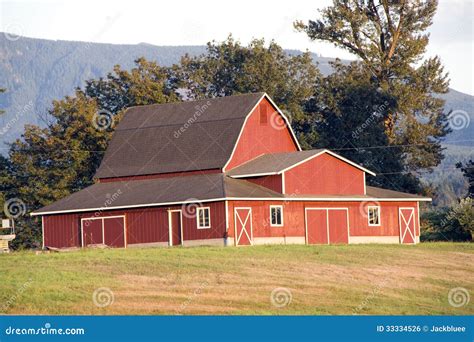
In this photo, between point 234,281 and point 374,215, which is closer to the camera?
point 234,281

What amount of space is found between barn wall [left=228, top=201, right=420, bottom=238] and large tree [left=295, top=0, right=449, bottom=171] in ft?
66.3

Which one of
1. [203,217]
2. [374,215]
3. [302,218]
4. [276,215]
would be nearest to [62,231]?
[203,217]

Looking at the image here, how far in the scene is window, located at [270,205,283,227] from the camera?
5841 centimetres

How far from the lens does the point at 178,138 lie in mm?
64750

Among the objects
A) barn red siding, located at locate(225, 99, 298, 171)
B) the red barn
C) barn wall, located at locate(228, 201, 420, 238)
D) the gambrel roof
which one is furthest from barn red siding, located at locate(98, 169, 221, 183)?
barn wall, located at locate(228, 201, 420, 238)

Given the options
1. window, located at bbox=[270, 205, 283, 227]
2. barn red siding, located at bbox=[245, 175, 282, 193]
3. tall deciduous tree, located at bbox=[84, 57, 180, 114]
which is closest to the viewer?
window, located at bbox=[270, 205, 283, 227]

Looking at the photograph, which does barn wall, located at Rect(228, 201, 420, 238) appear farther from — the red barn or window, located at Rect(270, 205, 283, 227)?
window, located at Rect(270, 205, 283, 227)

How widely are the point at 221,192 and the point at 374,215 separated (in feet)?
34.7

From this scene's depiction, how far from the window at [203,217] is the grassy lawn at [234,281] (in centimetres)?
536

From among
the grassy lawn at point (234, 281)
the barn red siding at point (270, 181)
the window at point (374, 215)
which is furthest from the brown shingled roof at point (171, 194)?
the grassy lawn at point (234, 281)

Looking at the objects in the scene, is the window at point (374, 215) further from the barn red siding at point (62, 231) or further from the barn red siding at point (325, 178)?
the barn red siding at point (62, 231)

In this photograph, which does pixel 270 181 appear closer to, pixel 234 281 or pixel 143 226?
pixel 143 226
